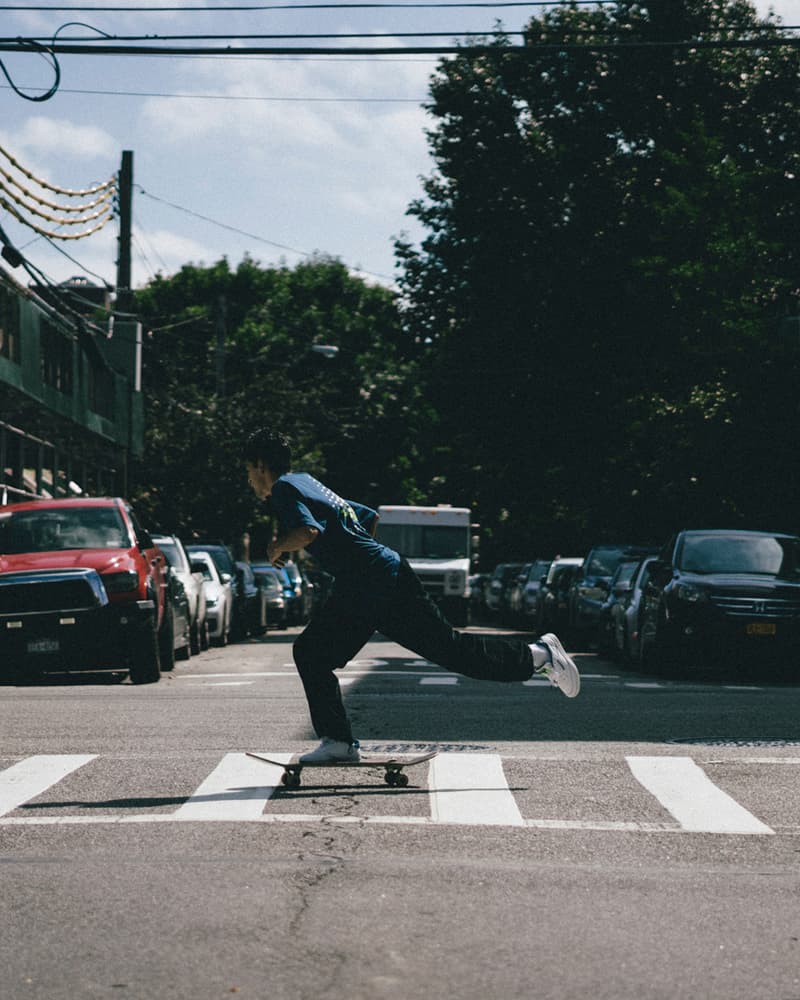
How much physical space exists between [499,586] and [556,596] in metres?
19.9

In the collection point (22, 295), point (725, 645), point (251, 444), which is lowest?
point (725, 645)

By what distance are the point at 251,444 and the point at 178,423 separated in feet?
136

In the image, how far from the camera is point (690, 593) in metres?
20.2

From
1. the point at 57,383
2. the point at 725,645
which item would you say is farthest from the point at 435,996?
the point at 57,383

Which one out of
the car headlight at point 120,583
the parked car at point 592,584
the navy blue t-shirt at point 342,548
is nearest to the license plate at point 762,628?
the car headlight at point 120,583

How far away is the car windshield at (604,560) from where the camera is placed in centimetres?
3134

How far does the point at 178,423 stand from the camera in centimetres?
5016

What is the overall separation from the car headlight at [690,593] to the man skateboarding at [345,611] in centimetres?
1121

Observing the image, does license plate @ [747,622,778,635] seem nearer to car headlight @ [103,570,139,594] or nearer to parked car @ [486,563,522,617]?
car headlight @ [103,570,139,594]

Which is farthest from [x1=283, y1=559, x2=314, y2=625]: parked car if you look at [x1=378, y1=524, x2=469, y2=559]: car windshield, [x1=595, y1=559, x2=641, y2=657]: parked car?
[x1=595, y1=559, x2=641, y2=657]: parked car

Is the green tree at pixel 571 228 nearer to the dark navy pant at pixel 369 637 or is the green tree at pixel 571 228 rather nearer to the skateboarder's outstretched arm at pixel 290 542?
the dark navy pant at pixel 369 637

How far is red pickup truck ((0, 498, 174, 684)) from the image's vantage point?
1778cm

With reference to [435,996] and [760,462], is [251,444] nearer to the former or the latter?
[435,996]

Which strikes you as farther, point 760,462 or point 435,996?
point 760,462
